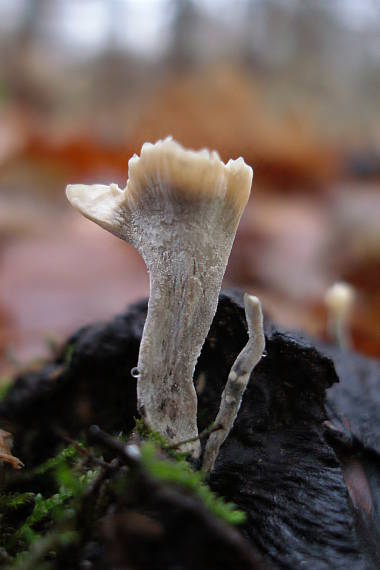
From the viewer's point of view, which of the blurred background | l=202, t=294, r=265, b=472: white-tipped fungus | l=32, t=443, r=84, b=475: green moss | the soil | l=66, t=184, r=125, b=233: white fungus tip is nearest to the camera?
the soil

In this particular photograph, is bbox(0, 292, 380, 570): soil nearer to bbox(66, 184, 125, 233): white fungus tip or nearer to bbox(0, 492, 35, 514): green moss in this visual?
bbox(0, 492, 35, 514): green moss

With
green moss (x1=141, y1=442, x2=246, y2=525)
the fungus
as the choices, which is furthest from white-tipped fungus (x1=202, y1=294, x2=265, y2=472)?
green moss (x1=141, y1=442, x2=246, y2=525)

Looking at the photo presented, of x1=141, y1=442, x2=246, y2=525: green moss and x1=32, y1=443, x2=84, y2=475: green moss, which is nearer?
x1=141, y1=442, x2=246, y2=525: green moss

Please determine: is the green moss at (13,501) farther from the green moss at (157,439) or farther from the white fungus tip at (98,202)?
the white fungus tip at (98,202)

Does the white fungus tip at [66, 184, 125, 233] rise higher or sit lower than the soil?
higher

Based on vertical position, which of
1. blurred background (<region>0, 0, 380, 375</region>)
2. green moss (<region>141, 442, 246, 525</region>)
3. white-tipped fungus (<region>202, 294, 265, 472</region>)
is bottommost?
green moss (<region>141, 442, 246, 525</region>)
